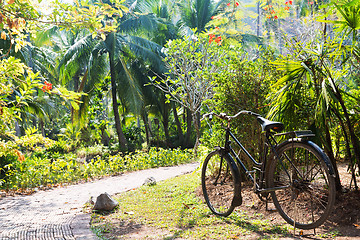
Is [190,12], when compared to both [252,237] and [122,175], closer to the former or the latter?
[122,175]

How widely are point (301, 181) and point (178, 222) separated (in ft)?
4.77

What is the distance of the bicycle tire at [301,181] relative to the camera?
267cm

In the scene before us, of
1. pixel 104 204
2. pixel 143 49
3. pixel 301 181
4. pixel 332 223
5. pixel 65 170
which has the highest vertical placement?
pixel 143 49

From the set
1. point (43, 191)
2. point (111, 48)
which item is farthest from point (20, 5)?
point (111, 48)

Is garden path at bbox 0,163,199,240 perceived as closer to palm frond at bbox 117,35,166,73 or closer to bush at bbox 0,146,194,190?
bush at bbox 0,146,194,190

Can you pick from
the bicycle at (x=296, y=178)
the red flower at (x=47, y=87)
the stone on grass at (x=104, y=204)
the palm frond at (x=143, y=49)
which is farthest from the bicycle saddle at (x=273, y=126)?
the palm frond at (x=143, y=49)

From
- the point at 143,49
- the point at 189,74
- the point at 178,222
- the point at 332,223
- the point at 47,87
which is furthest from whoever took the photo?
the point at 143,49

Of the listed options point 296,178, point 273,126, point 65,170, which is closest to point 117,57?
point 65,170

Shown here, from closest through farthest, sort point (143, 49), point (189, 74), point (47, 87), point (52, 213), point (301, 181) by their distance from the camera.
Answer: point (301, 181)
point (47, 87)
point (52, 213)
point (189, 74)
point (143, 49)

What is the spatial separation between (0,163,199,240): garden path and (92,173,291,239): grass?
0.87 ft

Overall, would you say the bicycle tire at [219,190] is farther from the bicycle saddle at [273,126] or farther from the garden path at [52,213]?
the garden path at [52,213]

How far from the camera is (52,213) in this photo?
4.43 meters

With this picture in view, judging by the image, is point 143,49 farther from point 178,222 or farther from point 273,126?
point 273,126

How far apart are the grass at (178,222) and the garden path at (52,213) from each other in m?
0.26
